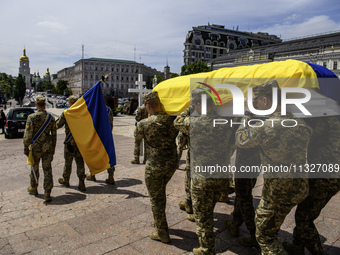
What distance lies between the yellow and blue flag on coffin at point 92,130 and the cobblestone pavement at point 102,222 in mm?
689

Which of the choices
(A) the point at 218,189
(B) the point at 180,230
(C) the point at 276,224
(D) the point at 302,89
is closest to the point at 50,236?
(B) the point at 180,230

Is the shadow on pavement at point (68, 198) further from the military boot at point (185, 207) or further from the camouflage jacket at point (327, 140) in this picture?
the camouflage jacket at point (327, 140)

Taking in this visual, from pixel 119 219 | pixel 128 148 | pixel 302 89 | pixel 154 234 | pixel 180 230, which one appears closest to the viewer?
pixel 302 89

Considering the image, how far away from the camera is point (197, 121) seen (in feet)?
10.6

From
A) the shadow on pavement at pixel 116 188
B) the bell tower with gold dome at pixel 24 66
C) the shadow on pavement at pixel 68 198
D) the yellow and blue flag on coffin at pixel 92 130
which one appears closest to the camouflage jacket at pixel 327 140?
the shadow on pavement at pixel 116 188

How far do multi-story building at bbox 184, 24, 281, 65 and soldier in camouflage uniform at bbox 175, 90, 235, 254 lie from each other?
83176 mm

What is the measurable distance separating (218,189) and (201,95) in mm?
A: 1152

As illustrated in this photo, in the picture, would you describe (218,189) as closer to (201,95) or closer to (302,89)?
(201,95)

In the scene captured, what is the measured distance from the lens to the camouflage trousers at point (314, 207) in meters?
3.16

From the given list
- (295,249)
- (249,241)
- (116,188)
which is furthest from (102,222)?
(295,249)

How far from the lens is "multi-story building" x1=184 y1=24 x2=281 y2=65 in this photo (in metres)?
87.7

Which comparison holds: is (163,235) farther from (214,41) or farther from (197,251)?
(214,41)

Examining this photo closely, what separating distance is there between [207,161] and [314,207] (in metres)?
1.37

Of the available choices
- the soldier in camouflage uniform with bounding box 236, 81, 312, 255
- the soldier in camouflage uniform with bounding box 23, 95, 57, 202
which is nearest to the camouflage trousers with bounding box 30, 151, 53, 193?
the soldier in camouflage uniform with bounding box 23, 95, 57, 202
